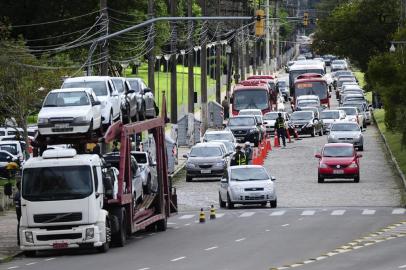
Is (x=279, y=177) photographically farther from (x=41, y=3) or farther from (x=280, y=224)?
(x=41, y=3)

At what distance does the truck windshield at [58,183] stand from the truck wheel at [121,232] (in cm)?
199

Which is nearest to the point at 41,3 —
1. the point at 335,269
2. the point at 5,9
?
the point at 5,9

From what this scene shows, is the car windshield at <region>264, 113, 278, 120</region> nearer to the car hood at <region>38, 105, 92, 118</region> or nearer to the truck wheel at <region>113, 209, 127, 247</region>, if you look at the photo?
the truck wheel at <region>113, 209, 127, 247</region>

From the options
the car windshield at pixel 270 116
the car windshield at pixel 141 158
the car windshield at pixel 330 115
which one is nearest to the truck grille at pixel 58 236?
the car windshield at pixel 141 158

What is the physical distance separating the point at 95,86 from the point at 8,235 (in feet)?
17.9

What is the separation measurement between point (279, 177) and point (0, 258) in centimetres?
2927

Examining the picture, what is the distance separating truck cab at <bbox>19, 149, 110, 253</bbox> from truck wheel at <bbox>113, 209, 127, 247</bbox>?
1658mm

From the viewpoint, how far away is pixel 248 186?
1892 inches

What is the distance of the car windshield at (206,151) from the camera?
60.6m

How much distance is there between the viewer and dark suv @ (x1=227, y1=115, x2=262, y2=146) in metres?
78.4

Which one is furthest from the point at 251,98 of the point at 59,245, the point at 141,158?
the point at 59,245

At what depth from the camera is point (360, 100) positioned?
327 feet

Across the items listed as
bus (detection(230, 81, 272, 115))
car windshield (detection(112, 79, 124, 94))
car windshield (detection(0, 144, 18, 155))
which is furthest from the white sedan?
bus (detection(230, 81, 272, 115))

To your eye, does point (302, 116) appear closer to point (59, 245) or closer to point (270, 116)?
point (270, 116)
